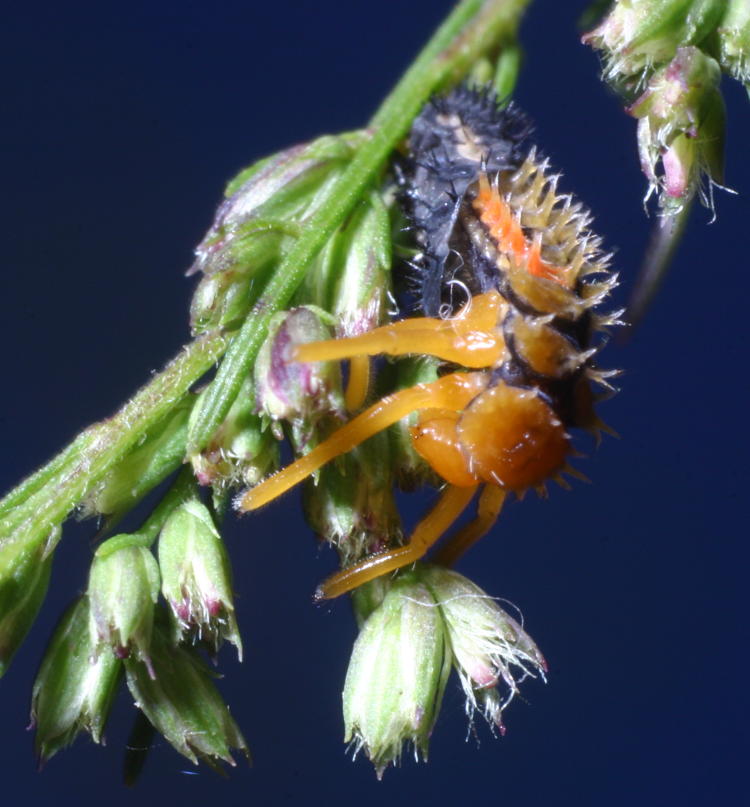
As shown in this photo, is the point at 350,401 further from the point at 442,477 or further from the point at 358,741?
the point at 358,741

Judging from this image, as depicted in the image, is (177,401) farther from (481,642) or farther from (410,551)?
(481,642)

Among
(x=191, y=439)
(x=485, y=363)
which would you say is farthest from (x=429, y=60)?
(x=191, y=439)

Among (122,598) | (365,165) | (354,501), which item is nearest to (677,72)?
(365,165)

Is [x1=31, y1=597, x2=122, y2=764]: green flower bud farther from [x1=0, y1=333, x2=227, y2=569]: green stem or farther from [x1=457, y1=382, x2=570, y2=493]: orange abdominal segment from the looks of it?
[x1=457, y1=382, x2=570, y2=493]: orange abdominal segment

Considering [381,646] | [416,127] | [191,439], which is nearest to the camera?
[191,439]

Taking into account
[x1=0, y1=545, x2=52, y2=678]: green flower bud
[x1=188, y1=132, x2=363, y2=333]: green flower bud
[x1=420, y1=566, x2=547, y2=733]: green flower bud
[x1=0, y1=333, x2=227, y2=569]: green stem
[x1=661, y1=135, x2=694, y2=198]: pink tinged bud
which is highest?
[x1=188, y1=132, x2=363, y2=333]: green flower bud

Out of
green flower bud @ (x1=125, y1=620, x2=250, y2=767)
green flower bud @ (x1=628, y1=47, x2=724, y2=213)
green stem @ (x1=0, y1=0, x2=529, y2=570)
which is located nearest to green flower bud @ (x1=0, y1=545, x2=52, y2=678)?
green stem @ (x1=0, y1=0, x2=529, y2=570)
